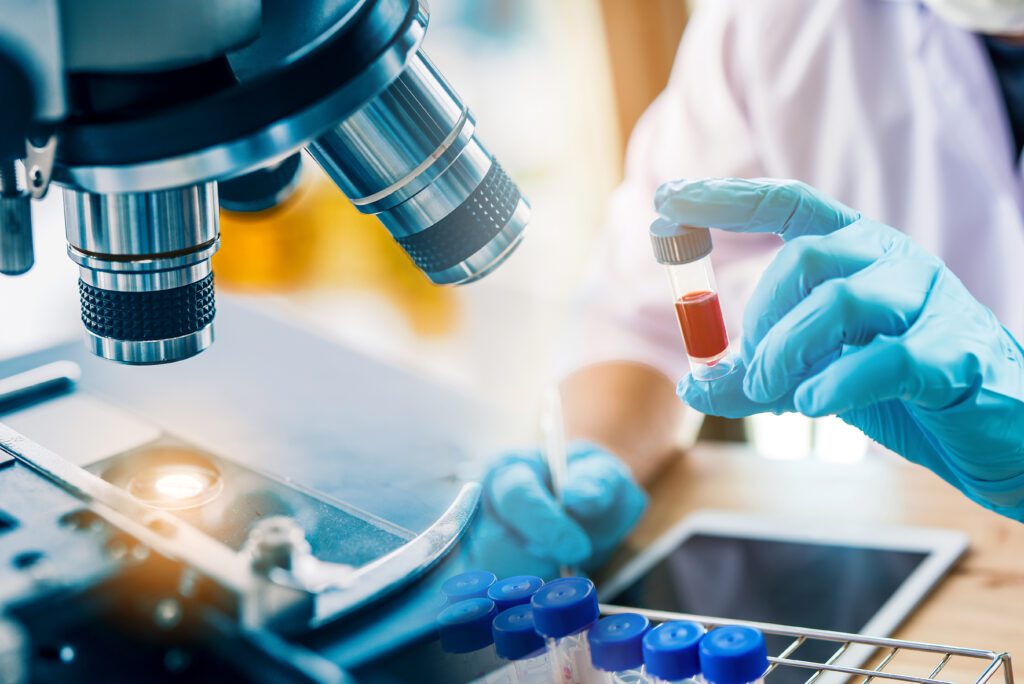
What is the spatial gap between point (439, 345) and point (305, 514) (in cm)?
237

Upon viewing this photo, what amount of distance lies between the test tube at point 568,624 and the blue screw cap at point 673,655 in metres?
0.04

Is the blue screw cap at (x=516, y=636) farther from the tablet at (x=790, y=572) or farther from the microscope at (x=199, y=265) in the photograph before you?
the tablet at (x=790, y=572)

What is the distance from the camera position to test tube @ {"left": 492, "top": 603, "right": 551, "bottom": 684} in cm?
60

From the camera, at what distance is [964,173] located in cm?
143

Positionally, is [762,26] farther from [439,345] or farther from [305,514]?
[439,345]

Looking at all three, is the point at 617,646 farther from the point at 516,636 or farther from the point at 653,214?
the point at 653,214

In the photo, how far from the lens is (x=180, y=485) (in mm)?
701

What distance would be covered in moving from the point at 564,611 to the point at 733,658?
10cm

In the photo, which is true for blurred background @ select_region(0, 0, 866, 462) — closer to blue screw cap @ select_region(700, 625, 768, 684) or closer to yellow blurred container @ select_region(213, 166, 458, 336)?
yellow blurred container @ select_region(213, 166, 458, 336)

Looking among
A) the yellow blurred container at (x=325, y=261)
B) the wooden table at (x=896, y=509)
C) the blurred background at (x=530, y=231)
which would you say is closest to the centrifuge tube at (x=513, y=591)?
the wooden table at (x=896, y=509)

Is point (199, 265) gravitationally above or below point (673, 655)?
above

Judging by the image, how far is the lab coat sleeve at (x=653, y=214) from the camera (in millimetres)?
1596

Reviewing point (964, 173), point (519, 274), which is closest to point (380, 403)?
point (964, 173)

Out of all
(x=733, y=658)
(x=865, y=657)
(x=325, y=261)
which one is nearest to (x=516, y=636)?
(x=733, y=658)
